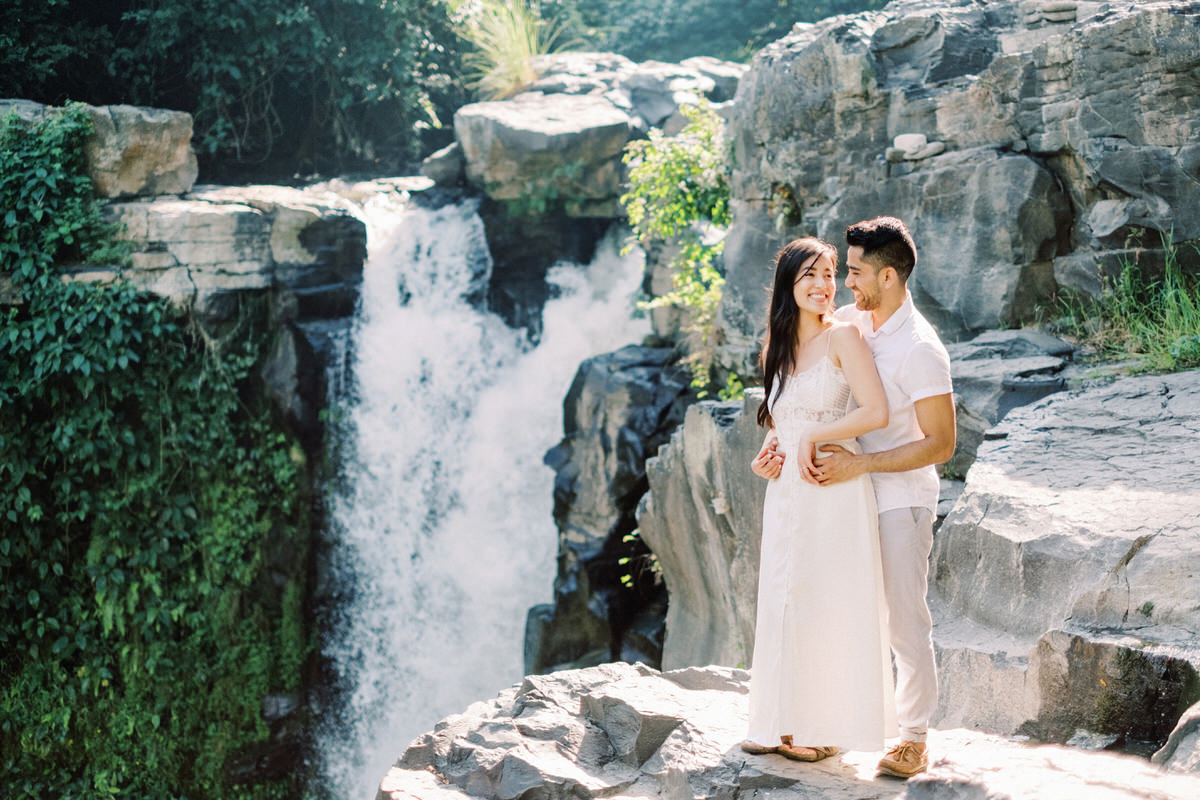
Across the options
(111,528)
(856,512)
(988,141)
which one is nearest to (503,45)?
(111,528)

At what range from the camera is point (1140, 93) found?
18.5 ft

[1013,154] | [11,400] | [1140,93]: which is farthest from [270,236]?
[1140,93]

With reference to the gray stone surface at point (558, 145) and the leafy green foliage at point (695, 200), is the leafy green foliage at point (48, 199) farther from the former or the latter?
the leafy green foliage at point (695, 200)

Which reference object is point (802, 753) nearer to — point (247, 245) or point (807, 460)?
point (807, 460)

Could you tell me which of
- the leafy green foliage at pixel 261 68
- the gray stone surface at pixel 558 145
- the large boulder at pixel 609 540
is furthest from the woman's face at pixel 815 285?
the leafy green foliage at pixel 261 68

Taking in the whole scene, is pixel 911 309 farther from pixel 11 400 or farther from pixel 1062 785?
pixel 11 400

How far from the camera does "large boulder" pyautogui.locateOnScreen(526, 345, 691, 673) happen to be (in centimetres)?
930

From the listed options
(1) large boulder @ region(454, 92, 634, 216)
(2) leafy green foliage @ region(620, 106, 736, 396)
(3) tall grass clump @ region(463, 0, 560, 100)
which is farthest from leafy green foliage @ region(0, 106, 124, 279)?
(3) tall grass clump @ region(463, 0, 560, 100)

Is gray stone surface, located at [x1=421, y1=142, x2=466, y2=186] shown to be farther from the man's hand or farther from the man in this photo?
the man's hand

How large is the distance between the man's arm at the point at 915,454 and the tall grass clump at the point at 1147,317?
8.92 ft

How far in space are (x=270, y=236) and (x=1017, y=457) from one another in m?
7.68

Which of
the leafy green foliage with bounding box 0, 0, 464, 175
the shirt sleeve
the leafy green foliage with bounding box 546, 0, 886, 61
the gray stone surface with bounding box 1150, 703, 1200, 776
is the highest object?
the leafy green foliage with bounding box 546, 0, 886, 61

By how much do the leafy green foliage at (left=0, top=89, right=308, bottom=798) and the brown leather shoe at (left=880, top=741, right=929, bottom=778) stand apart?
25.8 ft

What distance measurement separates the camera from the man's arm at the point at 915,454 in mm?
2941
